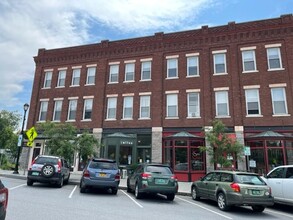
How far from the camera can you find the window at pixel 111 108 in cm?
2300

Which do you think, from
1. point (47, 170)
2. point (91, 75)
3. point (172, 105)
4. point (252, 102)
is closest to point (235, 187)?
point (47, 170)

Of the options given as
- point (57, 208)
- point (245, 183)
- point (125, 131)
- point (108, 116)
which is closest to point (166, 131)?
point (125, 131)

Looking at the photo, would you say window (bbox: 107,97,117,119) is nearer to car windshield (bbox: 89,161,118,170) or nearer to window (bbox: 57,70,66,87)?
window (bbox: 57,70,66,87)

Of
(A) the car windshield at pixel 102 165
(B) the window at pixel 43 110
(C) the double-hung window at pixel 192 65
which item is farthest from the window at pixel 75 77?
(A) the car windshield at pixel 102 165

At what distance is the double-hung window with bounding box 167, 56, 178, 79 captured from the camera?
22203 mm

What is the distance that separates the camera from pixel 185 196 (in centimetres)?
1289

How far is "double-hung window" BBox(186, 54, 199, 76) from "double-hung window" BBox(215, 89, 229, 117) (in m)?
2.73

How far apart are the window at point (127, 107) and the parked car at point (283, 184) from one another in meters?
14.1

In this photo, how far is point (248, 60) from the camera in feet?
67.3

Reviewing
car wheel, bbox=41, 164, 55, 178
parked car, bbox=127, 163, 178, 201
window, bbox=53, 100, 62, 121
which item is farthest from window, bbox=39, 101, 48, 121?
parked car, bbox=127, 163, 178, 201

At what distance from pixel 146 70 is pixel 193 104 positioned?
566 centimetres

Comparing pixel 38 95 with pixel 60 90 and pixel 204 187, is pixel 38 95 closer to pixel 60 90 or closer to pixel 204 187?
pixel 60 90

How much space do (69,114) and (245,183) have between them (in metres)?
19.3

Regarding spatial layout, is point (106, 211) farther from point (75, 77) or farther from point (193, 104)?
point (75, 77)
